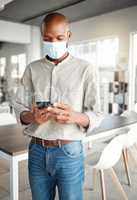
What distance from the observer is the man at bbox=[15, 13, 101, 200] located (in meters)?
1.03

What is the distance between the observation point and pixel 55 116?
38.6 inches

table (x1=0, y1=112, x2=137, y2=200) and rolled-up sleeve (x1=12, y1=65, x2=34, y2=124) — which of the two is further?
table (x1=0, y1=112, x2=137, y2=200)

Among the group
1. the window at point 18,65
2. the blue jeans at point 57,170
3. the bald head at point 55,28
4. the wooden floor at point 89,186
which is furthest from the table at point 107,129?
the window at point 18,65

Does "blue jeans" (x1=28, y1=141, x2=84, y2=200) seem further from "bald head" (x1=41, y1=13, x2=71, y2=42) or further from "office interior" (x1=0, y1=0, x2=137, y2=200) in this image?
"office interior" (x1=0, y1=0, x2=137, y2=200)

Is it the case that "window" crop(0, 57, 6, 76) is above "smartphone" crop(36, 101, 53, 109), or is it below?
above

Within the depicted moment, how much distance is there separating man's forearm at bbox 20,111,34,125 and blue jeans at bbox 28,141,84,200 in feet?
0.38

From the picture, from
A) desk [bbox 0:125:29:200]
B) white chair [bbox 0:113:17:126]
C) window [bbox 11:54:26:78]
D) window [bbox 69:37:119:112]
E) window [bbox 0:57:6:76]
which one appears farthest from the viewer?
window [bbox 0:57:6:76]

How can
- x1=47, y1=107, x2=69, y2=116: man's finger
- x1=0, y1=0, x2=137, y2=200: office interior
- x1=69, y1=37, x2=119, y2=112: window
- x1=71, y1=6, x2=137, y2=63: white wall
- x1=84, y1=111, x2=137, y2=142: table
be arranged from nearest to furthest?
1. x1=47, y1=107, x2=69, y2=116: man's finger
2. x1=84, y1=111, x2=137, y2=142: table
3. x1=0, y1=0, x2=137, y2=200: office interior
4. x1=71, y1=6, x2=137, y2=63: white wall
5. x1=69, y1=37, x2=119, y2=112: window

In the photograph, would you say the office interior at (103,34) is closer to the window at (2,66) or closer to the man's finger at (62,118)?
the window at (2,66)

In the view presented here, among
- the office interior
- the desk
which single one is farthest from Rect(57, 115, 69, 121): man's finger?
the office interior

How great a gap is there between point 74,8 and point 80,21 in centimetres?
110

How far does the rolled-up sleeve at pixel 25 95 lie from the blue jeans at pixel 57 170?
18 cm

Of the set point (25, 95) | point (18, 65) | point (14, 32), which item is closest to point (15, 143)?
point (25, 95)

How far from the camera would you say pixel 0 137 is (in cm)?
219
